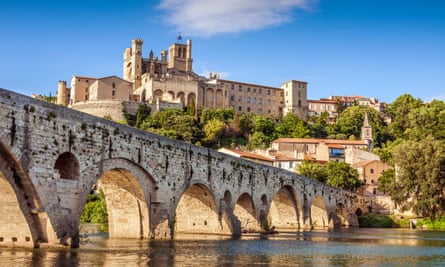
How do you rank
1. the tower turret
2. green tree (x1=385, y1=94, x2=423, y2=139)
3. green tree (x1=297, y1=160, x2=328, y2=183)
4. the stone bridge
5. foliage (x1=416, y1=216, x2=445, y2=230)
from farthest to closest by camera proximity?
the tower turret, green tree (x1=385, y1=94, x2=423, y2=139), green tree (x1=297, y1=160, x2=328, y2=183), foliage (x1=416, y1=216, x2=445, y2=230), the stone bridge

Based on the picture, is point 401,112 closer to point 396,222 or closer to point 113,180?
point 396,222

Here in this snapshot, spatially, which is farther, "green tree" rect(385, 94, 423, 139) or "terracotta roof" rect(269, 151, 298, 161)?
"green tree" rect(385, 94, 423, 139)

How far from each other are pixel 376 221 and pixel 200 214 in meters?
34.8

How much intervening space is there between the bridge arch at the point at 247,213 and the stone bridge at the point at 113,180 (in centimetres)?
7

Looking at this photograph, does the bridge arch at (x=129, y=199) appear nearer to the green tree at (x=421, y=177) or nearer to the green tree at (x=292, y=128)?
the green tree at (x=421, y=177)

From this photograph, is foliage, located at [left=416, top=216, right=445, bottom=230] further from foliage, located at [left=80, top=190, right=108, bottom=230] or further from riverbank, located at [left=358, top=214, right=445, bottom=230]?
foliage, located at [left=80, top=190, right=108, bottom=230]

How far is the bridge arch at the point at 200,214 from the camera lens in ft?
118

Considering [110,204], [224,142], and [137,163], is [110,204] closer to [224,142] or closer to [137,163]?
[137,163]

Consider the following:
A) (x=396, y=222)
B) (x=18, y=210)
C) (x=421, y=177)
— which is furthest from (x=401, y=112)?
(x=18, y=210)

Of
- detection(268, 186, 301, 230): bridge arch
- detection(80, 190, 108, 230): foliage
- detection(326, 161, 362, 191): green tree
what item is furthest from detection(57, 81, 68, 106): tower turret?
detection(268, 186, 301, 230): bridge arch

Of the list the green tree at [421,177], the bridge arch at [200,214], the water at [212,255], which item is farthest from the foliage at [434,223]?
the bridge arch at [200,214]

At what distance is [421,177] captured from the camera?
57.5 m

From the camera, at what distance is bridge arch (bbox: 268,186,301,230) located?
169 feet

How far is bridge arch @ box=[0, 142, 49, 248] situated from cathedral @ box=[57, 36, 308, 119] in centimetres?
8161
